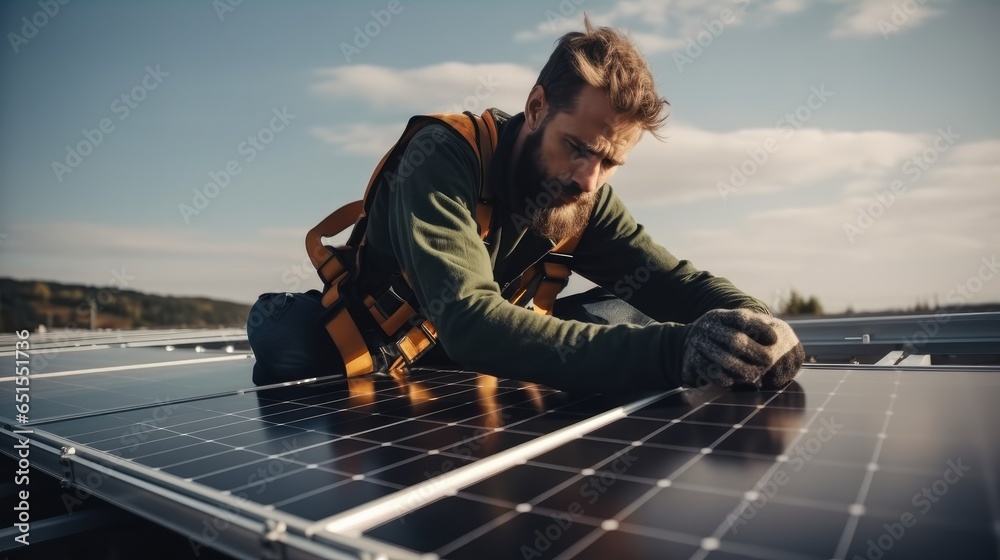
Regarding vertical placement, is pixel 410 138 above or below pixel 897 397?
above

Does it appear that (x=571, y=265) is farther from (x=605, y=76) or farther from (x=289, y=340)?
(x=289, y=340)

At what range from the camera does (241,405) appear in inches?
106

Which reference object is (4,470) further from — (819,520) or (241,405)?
(819,520)

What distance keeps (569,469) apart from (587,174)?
212 cm

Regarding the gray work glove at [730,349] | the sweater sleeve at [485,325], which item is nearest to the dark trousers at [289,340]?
the sweater sleeve at [485,325]

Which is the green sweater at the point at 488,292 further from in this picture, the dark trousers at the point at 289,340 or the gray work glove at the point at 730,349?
the dark trousers at the point at 289,340

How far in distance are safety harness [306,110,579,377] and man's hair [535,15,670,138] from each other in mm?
408

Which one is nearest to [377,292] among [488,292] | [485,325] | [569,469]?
[488,292]

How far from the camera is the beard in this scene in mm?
3330

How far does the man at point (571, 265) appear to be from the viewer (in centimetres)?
228

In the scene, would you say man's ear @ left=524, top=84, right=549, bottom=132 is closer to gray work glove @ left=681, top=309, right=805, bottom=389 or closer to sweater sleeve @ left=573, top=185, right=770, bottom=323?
sweater sleeve @ left=573, top=185, right=770, bottom=323

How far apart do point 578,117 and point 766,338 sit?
4.96ft

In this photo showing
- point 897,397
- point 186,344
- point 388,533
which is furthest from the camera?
point 186,344

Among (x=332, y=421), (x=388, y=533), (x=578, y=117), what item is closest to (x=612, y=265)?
(x=578, y=117)
